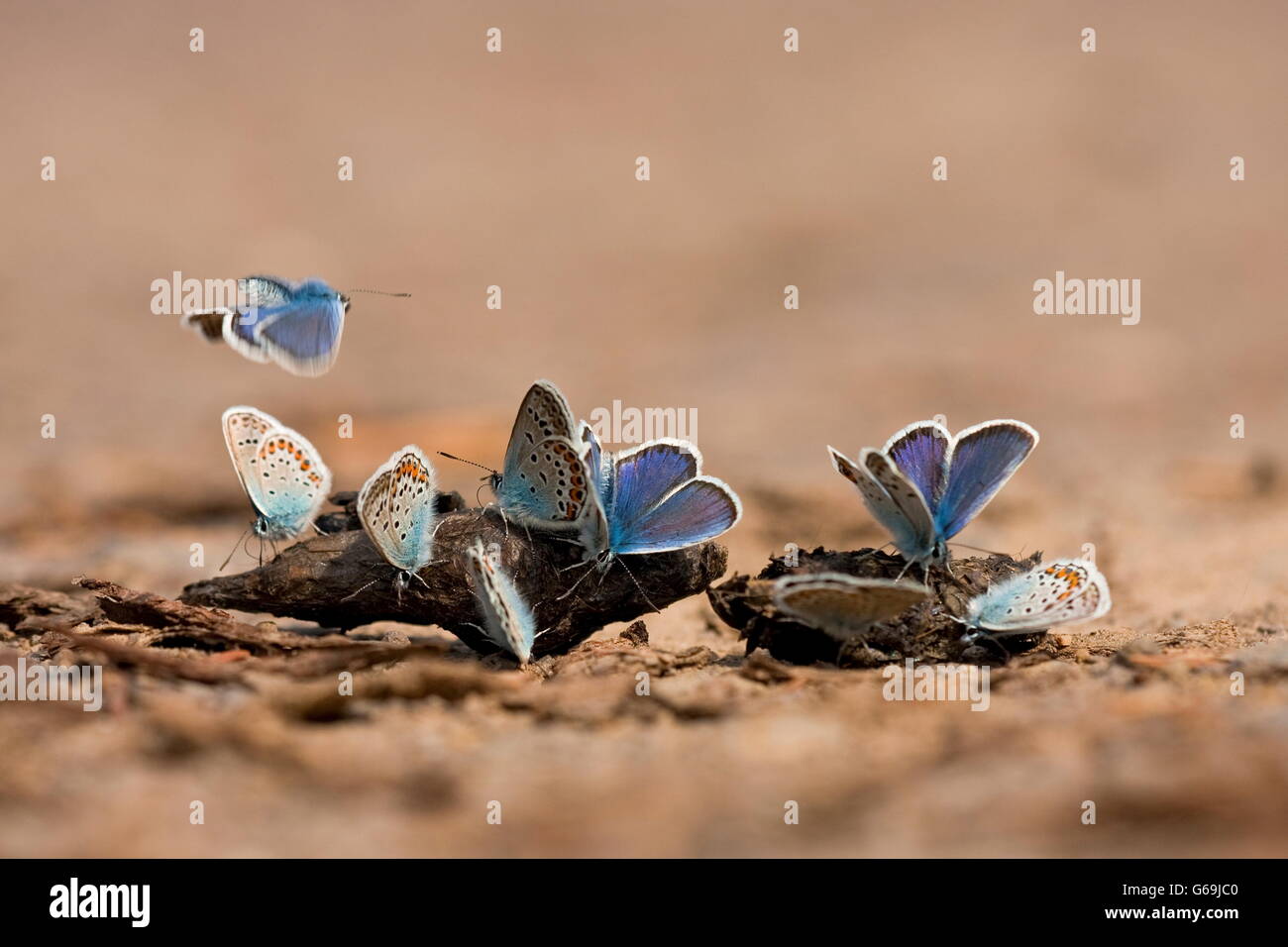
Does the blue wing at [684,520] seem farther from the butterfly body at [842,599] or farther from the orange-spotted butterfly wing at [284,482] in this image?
the orange-spotted butterfly wing at [284,482]

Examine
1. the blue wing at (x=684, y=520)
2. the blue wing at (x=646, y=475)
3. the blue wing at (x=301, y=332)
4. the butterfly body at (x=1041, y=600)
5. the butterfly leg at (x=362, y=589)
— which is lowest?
the butterfly body at (x=1041, y=600)

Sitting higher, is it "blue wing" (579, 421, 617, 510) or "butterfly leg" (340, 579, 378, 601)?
"blue wing" (579, 421, 617, 510)

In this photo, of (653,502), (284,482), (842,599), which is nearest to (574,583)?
(653,502)

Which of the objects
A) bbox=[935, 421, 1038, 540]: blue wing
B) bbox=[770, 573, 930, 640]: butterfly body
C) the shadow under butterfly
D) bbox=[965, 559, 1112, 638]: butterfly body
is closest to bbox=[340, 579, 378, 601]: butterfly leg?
the shadow under butterfly

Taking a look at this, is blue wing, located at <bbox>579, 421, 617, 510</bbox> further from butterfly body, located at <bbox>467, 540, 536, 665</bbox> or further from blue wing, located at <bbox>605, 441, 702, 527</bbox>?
butterfly body, located at <bbox>467, 540, 536, 665</bbox>

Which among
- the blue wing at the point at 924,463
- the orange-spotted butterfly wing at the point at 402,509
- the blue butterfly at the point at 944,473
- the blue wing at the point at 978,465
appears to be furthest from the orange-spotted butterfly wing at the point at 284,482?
the blue wing at the point at 978,465
